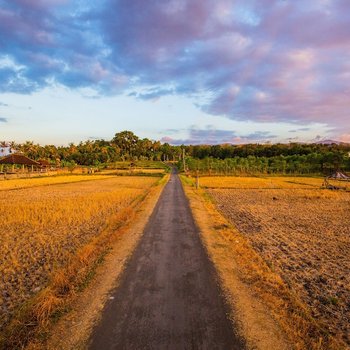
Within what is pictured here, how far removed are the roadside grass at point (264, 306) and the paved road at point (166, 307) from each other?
0.41 m

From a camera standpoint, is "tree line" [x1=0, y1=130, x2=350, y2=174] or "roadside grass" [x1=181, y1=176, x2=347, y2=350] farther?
"tree line" [x1=0, y1=130, x2=350, y2=174]

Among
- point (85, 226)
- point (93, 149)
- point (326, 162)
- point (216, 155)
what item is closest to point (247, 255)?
point (85, 226)

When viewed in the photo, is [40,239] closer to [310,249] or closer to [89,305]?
[89,305]

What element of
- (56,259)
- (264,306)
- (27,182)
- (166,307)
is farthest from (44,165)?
(264,306)

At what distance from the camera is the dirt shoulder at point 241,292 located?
19.4 feet

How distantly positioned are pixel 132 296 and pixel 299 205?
23.2 m

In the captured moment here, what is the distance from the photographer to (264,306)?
723cm

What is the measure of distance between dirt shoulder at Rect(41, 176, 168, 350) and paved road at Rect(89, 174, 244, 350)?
26 cm

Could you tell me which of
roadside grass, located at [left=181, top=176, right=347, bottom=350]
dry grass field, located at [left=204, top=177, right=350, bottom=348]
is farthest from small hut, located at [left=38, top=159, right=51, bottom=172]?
roadside grass, located at [left=181, top=176, right=347, bottom=350]

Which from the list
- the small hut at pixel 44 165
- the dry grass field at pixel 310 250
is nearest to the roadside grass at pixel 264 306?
the dry grass field at pixel 310 250

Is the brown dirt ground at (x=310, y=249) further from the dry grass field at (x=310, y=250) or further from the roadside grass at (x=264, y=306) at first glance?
the roadside grass at (x=264, y=306)

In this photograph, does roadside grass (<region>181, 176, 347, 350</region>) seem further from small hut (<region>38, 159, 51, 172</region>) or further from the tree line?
small hut (<region>38, 159, 51, 172</region>)

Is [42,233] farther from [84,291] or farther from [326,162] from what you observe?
[326,162]

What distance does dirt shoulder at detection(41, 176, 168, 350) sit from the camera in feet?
18.9
